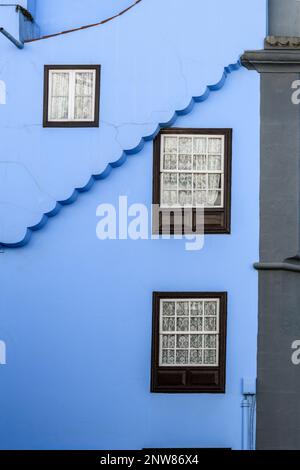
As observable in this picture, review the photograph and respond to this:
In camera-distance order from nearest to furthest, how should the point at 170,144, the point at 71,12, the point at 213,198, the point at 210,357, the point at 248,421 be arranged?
the point at 248,421, the point at 210,357, the point at 213,198, the point at 170,144, the point at 71,12

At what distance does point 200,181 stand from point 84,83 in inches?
97.8

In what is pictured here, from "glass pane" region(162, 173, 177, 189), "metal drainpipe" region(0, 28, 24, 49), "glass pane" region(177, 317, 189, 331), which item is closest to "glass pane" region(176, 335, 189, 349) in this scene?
"glass pane" region(177, 317, 189, 331)

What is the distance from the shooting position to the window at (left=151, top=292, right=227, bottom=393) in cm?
1271

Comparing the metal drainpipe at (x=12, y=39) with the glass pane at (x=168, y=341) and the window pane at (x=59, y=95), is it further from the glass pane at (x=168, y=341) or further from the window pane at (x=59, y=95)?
the glass pane at (x=168, y=341)

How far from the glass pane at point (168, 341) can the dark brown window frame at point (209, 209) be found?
1664mm

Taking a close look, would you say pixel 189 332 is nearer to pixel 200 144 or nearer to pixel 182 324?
pixel 182 324

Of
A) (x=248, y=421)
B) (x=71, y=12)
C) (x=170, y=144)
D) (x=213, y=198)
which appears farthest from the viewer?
(x=71, y=12)

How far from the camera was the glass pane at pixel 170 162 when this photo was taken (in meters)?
13.1

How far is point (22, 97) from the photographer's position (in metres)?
13.1

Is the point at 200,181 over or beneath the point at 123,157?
beneath

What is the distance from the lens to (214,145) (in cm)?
1309

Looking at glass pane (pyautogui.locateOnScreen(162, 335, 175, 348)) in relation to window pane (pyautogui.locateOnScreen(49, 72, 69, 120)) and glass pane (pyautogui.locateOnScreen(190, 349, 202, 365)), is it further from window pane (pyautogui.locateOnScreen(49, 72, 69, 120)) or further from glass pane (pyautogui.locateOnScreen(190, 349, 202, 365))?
window pane (pyautogui.locateOnScreen(49, 72, 69, 120))

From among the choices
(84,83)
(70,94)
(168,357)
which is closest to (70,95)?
(70,94)
